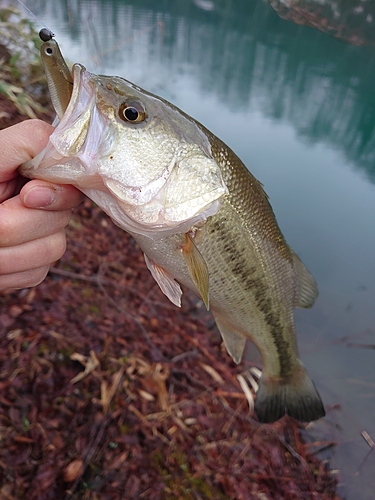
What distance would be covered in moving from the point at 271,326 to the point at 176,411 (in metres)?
1.22

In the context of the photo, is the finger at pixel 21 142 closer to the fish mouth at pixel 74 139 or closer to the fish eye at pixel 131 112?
the fish mouth at pixel 74 139

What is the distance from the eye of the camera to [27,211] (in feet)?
3.23

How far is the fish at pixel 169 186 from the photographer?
884mm

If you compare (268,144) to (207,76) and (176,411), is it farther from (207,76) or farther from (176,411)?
(176,411)

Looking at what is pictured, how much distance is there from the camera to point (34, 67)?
3.70 meters

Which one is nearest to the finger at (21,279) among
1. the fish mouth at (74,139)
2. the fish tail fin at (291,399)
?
the fish mouth at (74,139)

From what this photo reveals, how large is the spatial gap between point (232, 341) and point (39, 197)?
107 centimetres

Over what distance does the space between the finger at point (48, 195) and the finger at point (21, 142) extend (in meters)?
0.07

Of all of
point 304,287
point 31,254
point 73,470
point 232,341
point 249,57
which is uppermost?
point 31,254

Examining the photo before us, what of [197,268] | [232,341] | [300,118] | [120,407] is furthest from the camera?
[300,118]

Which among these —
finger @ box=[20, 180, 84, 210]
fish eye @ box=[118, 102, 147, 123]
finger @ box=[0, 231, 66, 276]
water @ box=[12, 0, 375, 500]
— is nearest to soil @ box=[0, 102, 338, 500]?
water @ box=[12, 0, 375, 500]

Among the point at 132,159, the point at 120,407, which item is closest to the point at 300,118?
the point at 120,407

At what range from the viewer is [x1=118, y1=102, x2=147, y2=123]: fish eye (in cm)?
94

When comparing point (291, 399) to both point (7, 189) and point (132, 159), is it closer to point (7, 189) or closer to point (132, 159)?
point (132, 159)
